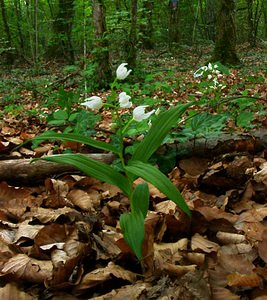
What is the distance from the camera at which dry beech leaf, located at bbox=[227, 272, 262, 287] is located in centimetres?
112

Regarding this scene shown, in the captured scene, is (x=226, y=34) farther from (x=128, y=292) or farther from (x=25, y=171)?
(x=128, y=292)

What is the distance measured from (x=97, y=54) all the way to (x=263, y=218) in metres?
7.63

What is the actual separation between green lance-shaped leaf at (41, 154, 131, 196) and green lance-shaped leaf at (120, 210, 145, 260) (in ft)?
0.42

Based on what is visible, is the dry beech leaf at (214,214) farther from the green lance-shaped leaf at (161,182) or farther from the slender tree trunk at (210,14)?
the slender tree trunk at (210,14)

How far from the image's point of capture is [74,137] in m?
1.26

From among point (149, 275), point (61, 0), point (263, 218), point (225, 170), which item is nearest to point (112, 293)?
point (149, 275)

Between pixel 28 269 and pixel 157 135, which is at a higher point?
pixel 157 135

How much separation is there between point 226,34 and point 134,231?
9.86m

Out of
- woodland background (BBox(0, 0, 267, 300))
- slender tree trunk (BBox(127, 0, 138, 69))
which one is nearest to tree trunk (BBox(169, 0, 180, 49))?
slender tree trunk (BBox(127, 0, 138, 69))

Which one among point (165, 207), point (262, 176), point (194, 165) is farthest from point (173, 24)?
point (165, 207)

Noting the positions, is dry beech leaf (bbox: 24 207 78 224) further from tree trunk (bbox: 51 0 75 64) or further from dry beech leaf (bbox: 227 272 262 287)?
tree trunk (bbox: 51 0 75 64)

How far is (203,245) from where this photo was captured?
141 cm

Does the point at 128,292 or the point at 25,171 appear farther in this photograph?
the point at 25,171

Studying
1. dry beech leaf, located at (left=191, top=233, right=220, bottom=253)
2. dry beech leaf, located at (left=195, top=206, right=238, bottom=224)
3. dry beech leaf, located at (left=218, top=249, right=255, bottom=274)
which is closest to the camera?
dry beech leaf, located at (left=218, top=249, right=255, bottom=274)
